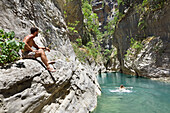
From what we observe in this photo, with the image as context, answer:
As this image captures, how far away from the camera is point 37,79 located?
3400 mm

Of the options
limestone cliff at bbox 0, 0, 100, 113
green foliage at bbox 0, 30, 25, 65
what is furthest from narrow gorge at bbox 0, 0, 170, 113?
green foliage at bbox 0, 30, 25, 65

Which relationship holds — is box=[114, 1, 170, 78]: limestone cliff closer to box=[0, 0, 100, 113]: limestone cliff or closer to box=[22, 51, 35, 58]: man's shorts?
box=[0, 0, 100, 113]: limestone cliff

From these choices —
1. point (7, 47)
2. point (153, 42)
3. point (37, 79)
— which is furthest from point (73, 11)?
point (37, 79)

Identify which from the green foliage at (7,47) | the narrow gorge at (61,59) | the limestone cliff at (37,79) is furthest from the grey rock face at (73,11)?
the green foliage at (7,47)

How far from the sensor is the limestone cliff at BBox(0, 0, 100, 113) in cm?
276

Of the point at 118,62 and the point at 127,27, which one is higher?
the point at 127,27

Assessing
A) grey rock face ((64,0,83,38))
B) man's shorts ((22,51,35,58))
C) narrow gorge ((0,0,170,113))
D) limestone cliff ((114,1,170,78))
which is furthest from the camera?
grey rock face ((64,0,83,38))

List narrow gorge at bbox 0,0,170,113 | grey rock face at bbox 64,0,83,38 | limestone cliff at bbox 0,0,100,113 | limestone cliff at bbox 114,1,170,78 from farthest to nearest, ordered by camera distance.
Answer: grey rock face at bbox 64,0,83,38, limestone cliff at bbox 114,1,170,78, narrow gorge at bbox 0,0,170,113, limestone cliff at bbox 0,0,100,113

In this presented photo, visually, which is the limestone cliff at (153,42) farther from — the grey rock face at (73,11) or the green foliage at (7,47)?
the green foliage at (7,47)

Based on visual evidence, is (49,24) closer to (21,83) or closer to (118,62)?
(21,83)

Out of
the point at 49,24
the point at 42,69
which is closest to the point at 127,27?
the point at 49,24

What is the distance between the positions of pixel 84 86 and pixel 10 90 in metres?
3.82

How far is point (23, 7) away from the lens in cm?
570

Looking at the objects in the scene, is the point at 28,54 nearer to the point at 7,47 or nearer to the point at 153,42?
the point at 7,47
